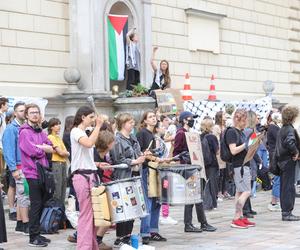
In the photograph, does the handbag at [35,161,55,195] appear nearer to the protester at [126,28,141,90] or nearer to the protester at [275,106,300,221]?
the protester at [275,106,300,221]

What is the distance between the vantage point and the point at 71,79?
14.9m

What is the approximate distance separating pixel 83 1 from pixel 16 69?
2.35 m

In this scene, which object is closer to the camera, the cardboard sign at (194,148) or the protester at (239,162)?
the cardboard sign at (194,148)

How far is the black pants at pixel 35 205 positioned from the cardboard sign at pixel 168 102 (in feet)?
21.0

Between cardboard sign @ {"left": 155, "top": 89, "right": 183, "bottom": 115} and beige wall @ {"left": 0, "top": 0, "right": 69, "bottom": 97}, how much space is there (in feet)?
7.15

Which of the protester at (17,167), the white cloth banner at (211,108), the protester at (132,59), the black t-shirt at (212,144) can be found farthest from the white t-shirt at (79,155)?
the protester at (132,59)

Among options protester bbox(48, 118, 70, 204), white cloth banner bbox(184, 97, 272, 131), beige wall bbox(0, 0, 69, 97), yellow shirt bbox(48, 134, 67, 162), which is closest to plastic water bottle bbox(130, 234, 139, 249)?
protester bbox(48, 118, 70, 204)

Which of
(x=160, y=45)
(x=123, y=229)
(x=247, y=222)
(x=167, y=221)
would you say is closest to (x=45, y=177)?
(x=123, y=229)

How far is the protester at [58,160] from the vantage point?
32.0 feet

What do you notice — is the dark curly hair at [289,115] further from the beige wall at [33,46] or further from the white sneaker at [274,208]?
the beige wall at [33,46]

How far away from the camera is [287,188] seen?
1045cm

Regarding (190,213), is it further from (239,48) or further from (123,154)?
(239,48)

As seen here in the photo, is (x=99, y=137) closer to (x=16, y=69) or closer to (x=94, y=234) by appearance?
(x=94, y=234)

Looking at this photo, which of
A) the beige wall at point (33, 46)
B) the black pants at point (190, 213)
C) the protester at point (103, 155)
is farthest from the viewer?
the beige wall at point (33, 46)
